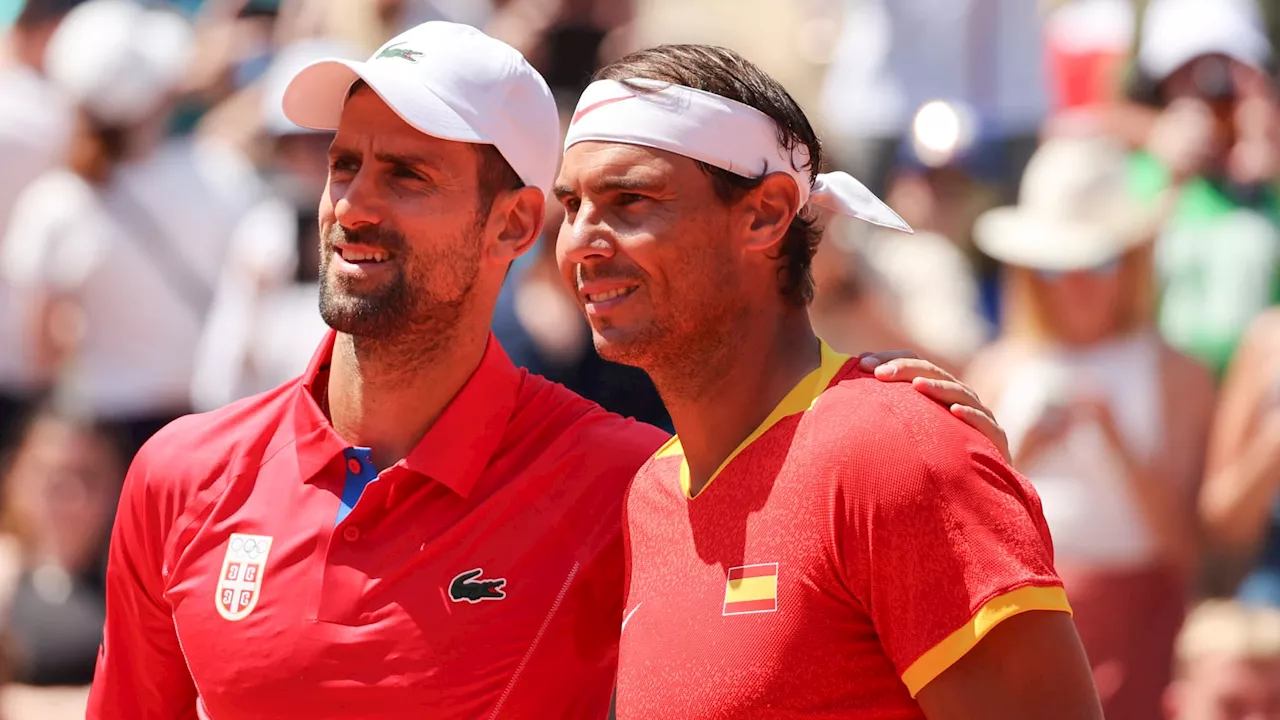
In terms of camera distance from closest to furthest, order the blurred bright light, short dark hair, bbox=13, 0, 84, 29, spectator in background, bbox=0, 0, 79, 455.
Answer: spectator in background, bbox=0, 0, 79, 455
the blurred bright light
short dark hair, bbox=13, 0, 84, 29

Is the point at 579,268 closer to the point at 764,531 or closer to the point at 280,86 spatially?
the point at 764,531

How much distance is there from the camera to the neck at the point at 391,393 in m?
3.82

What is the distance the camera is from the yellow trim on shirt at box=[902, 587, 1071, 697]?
2906mm

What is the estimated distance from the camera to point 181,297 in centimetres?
725

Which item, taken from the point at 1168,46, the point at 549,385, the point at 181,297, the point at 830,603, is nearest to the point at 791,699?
the point at 830,603

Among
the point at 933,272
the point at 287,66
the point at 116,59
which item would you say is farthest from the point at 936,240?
the point at 116,59

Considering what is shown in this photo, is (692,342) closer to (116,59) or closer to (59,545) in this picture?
(59,545)

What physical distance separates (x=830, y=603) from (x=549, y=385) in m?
1.12

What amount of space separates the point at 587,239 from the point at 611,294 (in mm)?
108

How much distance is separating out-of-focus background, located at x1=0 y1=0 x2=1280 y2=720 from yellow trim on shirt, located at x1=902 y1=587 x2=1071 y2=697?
10.5ft

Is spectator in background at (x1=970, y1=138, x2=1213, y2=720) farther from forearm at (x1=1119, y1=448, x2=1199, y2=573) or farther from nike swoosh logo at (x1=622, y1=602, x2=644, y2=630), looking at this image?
nike swoosh logo at (x1=622, y1=602, x2=644, y2=630)

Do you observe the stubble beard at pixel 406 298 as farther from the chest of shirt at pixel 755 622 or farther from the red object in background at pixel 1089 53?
the red object in background at pixel 1089 53

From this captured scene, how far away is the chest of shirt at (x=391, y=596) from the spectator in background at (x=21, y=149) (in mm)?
3876

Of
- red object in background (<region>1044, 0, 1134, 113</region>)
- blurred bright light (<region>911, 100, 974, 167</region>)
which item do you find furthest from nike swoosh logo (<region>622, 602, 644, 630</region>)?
red object in background (<region>1044, 0, 1134, 113</region>)
